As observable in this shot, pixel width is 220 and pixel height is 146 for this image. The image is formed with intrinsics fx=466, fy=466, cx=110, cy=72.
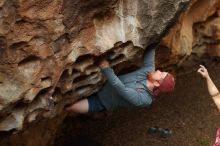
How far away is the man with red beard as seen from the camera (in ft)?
15.4

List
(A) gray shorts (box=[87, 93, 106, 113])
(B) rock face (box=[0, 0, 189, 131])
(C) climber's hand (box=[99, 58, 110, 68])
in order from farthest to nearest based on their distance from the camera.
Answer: (A) gray shorts (box=[87, 93, 106, 113])
(C) climber's hand (box=[99, 58, 110, 68])
(B) rock face (box=[0, 0, 189, 131])

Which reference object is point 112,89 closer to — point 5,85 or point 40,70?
point 40,70

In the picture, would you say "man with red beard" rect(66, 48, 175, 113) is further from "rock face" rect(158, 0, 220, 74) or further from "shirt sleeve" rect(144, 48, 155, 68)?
"rock face" rect(158, 0, 220, 74)

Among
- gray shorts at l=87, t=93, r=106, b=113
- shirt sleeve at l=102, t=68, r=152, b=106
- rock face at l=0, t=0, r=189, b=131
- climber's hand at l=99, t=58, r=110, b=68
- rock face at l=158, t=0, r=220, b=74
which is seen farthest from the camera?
rock face at l=158, t=0, r=220, b=74

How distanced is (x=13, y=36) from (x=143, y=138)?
3.48 m

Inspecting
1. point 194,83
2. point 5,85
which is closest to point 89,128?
point 194,83

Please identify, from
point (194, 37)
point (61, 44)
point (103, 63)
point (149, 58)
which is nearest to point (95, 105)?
point (103, 63)

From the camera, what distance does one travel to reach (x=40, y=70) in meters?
4.04

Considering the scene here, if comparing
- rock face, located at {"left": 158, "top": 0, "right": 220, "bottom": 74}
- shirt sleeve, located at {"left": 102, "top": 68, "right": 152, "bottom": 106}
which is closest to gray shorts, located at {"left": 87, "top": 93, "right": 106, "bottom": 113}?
shirt sleeve, located at {"left": 102, "top": 68, "right": 152, "bottom": 106}

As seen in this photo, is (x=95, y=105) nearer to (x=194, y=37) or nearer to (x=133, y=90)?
(x=133, y=90)

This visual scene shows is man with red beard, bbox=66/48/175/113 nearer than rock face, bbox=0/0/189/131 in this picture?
No

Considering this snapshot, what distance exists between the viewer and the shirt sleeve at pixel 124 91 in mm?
4418

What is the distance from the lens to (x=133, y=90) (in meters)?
4.65

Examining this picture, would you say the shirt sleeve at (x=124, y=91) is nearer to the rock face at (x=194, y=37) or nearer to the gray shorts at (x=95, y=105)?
the gray shorts at (x=95, y=105)
